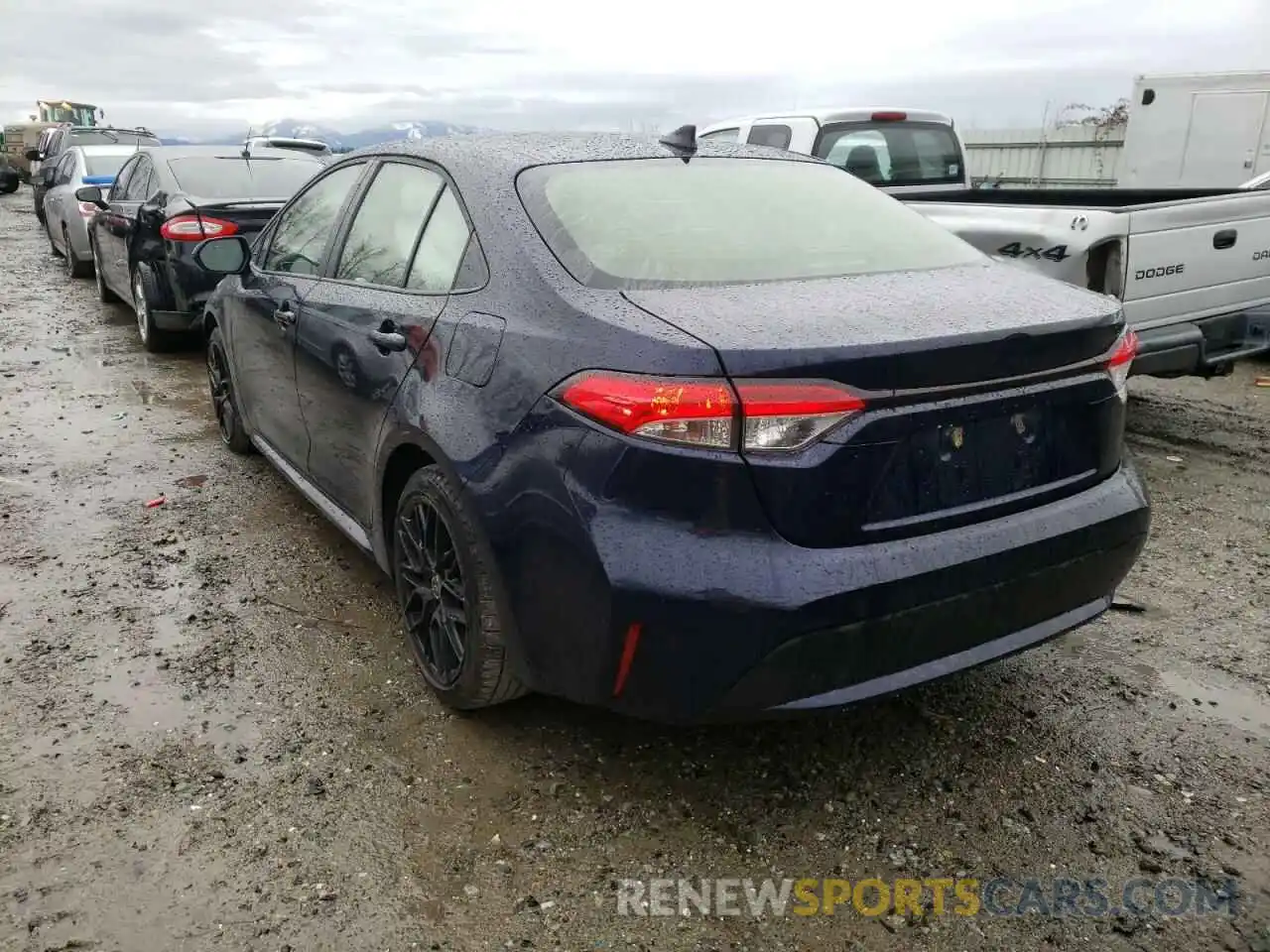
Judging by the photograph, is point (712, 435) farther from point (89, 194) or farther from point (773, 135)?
point (89, 194)

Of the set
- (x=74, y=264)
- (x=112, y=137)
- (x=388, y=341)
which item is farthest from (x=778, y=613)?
(x=112, y=137)

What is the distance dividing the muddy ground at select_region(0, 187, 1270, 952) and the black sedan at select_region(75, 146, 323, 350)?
3660mm

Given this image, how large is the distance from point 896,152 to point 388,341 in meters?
6.06

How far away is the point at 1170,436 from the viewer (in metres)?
5.79

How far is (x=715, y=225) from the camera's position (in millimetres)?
2836

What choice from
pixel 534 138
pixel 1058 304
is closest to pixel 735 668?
pixel 1058 304

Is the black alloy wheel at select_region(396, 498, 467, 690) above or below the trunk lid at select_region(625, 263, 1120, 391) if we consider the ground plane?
below

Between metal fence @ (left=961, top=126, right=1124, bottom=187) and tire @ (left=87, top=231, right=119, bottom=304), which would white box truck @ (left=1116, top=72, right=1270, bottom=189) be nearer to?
metal fence @ (left=961, top=126, right=1124, bottom=187)

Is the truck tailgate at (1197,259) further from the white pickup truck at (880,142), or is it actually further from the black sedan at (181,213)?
the black sedan at (181,213)

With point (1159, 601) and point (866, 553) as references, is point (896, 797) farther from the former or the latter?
point (1159, 601)

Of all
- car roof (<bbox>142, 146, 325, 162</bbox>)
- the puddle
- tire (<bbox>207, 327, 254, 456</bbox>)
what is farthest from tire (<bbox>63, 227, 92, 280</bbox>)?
the puddle

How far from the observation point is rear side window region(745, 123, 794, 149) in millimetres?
7750

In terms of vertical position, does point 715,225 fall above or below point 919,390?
above

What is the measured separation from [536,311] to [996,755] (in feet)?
5.76
